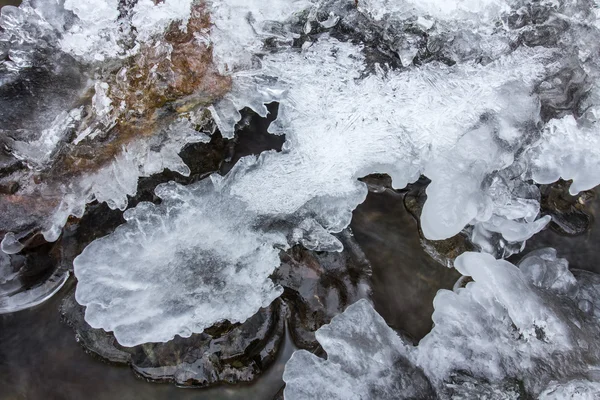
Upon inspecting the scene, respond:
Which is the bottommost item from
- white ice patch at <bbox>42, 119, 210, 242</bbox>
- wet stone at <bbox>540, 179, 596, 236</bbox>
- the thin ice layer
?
wet stone at <bbox>540, 179, 596, 236</bbox>

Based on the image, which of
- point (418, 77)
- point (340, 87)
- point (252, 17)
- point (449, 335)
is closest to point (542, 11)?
point (418, 77)

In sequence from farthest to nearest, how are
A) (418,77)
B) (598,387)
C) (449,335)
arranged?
(418,77) < (449,335) < (598,387)

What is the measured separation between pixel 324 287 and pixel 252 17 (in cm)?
120

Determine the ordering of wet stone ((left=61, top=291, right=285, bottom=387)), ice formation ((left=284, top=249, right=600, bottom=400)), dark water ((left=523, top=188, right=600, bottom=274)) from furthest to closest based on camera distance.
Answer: dark water ((left=523, top=188, right=600, bottom=274))
wet stone ((left=61, top=291, right=285, bottom=387))
ice formation ((left=284, top=249, right=600, bottom=400))

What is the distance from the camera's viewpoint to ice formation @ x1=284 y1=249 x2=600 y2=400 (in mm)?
1950

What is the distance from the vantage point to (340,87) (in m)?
2.19

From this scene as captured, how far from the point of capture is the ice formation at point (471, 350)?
76.8 inches

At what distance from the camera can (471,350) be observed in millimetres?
2025

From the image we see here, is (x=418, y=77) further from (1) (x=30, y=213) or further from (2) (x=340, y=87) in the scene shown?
(1) (x=30, y=213)

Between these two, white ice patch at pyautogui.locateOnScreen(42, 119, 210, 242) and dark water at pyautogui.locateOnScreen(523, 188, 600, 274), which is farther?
dark water at pyautogui.locateOnScreen(523, 188, 600, 274)

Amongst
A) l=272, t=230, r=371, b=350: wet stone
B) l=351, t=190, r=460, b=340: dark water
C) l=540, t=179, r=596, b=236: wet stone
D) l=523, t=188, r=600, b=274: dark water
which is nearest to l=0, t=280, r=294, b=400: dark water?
l=272, t=230, r=371, b=350: wet stone

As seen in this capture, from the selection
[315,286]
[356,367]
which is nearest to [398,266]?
[315,286]

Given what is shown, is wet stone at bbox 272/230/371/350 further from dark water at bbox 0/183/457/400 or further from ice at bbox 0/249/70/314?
ice at bbox 0/249/70/314

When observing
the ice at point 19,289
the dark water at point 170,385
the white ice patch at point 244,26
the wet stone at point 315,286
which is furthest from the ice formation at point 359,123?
the ice at point 19,289
